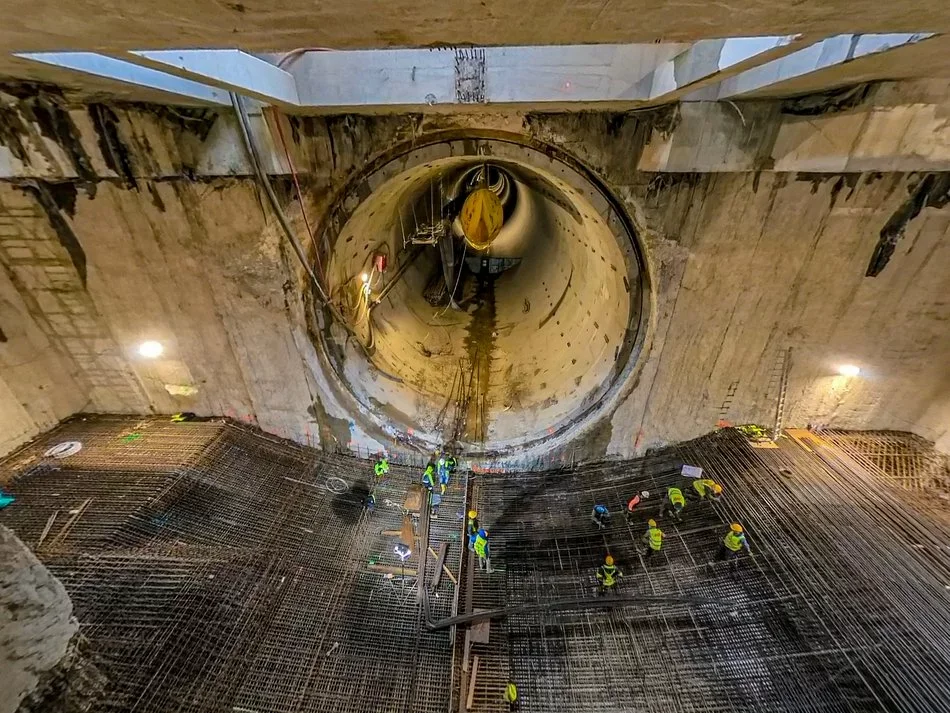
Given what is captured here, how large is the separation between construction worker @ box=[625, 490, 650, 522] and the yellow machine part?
4.57 meters

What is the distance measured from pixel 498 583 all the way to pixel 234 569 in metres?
2.33

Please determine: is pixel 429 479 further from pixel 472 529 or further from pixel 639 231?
pixel 639 231

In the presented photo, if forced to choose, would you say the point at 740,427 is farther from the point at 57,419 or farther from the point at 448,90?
the point at 57,419

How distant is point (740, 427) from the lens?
5.56 meters

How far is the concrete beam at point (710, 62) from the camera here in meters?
2.28

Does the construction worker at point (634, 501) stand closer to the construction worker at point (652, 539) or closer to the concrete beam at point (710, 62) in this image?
the construction worker at point (652, 539)

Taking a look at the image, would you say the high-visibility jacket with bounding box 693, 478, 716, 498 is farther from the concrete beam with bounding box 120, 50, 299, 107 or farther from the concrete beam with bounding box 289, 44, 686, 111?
the concrete beam with bounding box 120, 50, 299, 107

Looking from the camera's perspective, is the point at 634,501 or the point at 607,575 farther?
the point at 634,501

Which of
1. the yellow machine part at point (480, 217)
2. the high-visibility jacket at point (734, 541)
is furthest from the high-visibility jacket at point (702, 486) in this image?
the yellow machine part at point (480, 217)

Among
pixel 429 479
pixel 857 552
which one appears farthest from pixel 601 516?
pixel 857 552

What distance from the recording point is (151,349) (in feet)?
18.0

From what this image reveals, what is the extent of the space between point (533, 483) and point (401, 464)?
1599 mm

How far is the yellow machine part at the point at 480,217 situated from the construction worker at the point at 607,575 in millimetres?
5183

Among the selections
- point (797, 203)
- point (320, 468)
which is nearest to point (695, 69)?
point (797, 203)
